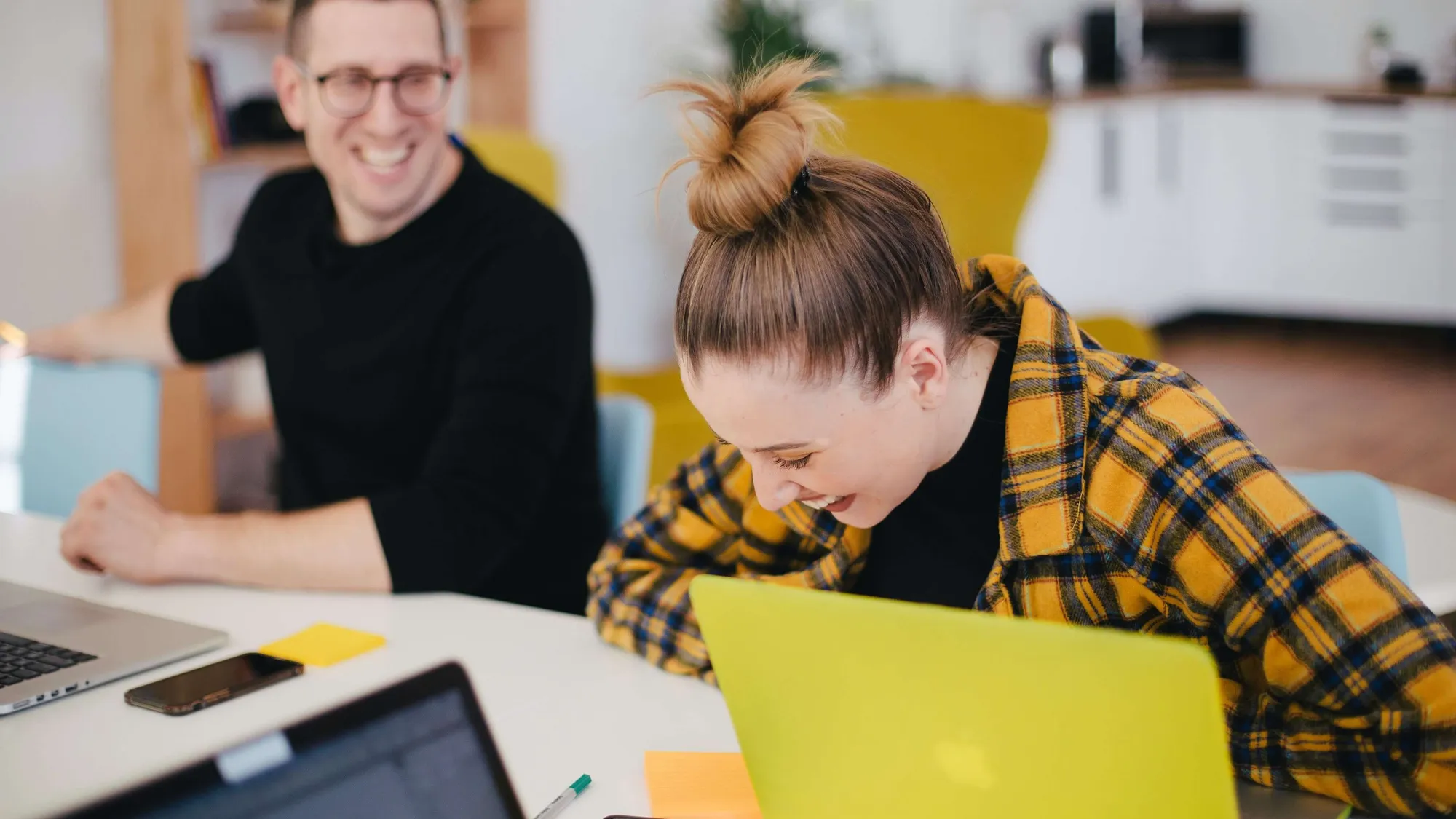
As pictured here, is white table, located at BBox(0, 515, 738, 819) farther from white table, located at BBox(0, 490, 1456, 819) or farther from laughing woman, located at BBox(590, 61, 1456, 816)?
laughing woman, located at BBox(590, 61, 1456, 816)

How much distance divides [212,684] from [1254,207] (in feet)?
18.7

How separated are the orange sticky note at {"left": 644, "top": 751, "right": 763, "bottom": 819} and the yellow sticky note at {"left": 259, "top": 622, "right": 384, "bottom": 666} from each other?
33 cm

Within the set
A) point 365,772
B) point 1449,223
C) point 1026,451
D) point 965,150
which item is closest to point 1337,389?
point 1449,223

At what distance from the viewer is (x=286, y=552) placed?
143 centimetres

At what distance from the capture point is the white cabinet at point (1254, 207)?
5.54 metres

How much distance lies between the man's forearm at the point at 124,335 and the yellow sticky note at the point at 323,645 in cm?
88

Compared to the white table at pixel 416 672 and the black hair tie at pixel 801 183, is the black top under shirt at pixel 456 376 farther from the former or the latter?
the black hair tie at pixel 801 183

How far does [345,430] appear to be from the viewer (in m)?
1.77

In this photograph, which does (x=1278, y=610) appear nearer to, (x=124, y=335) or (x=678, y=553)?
(x=678, y=553)

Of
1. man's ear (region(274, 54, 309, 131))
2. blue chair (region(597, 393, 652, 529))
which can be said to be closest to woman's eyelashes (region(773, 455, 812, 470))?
blue chair (region(597, 393, 652, 529))

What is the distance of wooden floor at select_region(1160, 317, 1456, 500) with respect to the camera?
14.3 ft

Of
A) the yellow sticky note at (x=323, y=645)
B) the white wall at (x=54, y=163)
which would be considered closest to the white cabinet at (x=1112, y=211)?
the white wall at (x=54, y=163)

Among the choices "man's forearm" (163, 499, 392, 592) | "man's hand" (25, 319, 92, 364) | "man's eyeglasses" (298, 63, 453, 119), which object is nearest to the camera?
"man's forearm" (163, 499, 392, 592)

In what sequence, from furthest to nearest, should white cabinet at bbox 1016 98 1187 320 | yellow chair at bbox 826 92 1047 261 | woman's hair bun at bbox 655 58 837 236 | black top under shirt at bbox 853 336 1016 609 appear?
white cabinet at bbox 1016 98 1187 320 < yellow chair at bbox 826 92 1047 261 < black top under shirt at bbox 853 336 1016 609 < woman's hair bun at bbox 655 58 837 236
